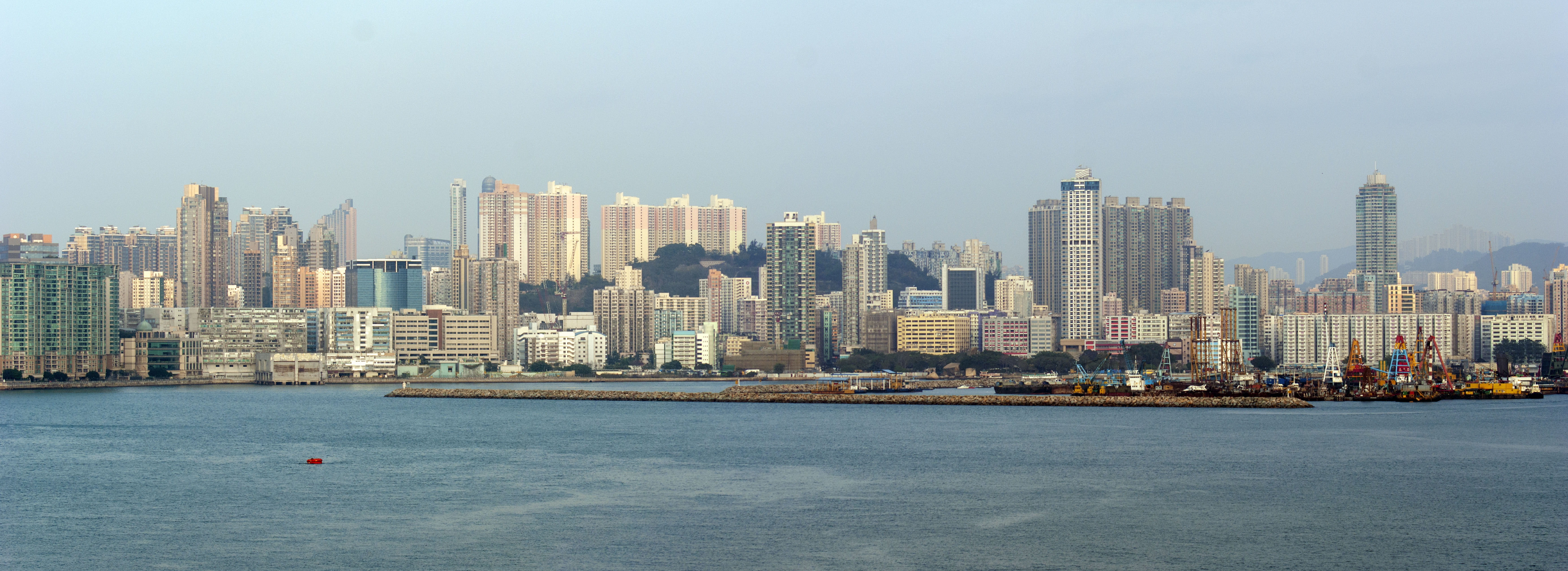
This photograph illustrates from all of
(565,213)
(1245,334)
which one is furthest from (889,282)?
(1245,334)

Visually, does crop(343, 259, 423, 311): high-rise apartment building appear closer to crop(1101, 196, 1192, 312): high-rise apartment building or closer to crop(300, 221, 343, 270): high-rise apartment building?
crop(300, 221, 343, 270): high-rise apartment building

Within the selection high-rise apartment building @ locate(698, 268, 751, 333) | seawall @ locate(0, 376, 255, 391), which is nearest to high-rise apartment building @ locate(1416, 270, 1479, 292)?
high-rise apartment building @ locate(698, 268, 751, 333)

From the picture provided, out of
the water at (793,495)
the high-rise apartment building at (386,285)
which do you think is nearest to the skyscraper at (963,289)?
the high-rise apartment building at (386,285)

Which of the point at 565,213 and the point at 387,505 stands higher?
the point at 565,213

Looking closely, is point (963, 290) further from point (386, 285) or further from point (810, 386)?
point (810, 386)

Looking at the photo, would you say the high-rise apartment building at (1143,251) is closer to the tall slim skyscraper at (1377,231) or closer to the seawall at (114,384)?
the tall slim skyscraper at (1377,231)

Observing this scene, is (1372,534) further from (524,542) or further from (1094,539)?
(524,542)
